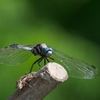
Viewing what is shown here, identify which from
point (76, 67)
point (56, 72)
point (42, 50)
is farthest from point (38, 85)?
point (76, 67)

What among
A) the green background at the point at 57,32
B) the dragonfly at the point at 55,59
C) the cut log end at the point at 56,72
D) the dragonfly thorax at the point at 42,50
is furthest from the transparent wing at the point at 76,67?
the green background at the point at 57,32

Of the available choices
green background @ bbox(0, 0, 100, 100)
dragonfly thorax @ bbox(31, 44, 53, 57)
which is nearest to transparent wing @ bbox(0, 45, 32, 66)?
dragonfly thorax @ bbox(31, 44, 53, 57)

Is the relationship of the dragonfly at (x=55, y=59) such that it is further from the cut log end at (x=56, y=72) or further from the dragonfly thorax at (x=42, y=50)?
the cut log end at (x=56, y=72)

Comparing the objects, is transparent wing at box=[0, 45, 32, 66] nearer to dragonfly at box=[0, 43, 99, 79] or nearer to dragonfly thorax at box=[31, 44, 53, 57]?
dragonfly at box=[0, 43, 99, 79]

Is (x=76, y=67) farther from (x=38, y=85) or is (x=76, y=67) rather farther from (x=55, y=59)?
(x=38, y=85)

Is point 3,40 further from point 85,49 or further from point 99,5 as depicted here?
point 99,5

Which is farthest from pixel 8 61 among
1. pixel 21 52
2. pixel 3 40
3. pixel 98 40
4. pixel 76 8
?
pixel 76 8
